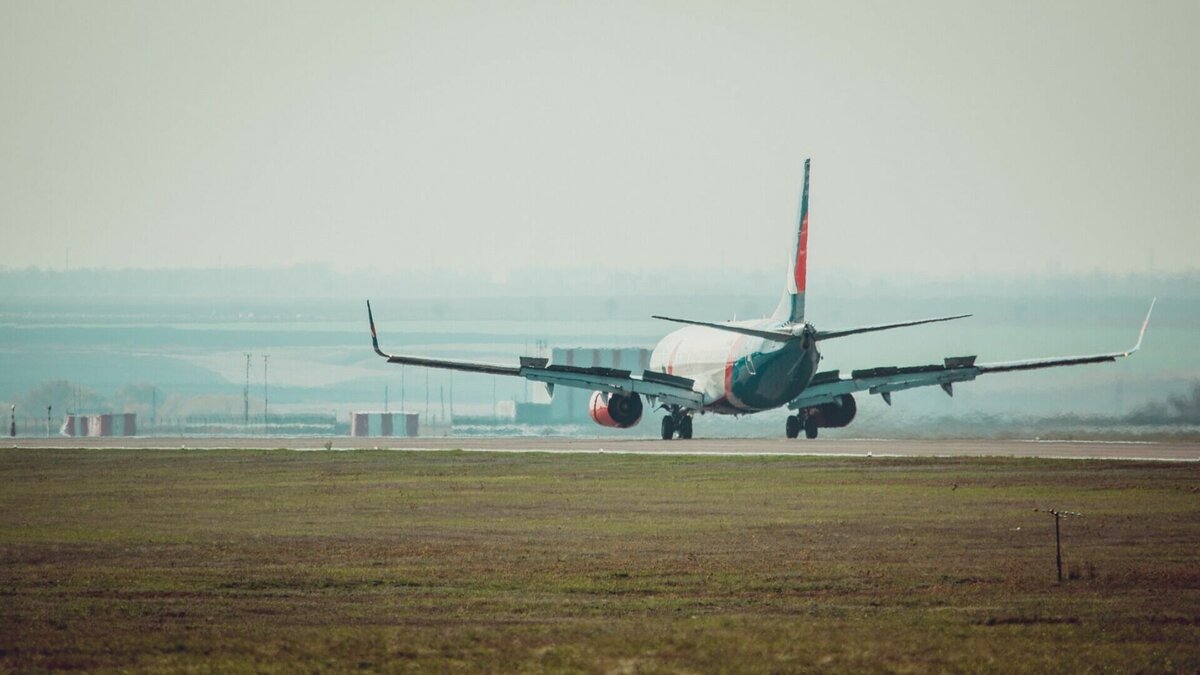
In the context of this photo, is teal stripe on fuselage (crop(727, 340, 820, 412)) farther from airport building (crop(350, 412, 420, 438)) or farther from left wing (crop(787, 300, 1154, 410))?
airport building (crop(350, 412, 420, 438))

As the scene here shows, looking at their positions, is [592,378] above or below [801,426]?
above

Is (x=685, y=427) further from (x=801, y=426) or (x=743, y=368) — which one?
(x=743, y=368)

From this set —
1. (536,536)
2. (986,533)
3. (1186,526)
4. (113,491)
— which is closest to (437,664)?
(536,536)

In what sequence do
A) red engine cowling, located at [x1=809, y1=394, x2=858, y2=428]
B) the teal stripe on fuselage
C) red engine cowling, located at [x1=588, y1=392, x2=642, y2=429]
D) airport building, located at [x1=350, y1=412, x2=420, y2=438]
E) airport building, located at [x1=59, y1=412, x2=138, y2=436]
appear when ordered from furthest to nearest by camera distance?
1. airport building, located at [x1=350, y1=412, x2=420, y2=438]
2. airport building, located at [x1=59, y1=412, x2=138, y2=436]
3. red engine cowling, located at [x1=588, y1=392, x2=642, y2=429]
4. red engine cowling, located at [x1=809, y1=394, x2=858, y2=428]
5. the teal stripe on fuselage

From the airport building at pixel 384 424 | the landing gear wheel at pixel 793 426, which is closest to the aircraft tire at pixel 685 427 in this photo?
the landing gear wheel at pixel 793 426

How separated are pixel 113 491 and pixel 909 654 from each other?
120 feet

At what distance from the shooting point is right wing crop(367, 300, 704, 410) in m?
85.0

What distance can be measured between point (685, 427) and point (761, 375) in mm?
10024

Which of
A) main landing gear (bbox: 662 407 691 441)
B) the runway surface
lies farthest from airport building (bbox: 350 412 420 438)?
main landing gear (bbox: 662 407 691 441)

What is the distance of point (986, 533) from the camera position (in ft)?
128

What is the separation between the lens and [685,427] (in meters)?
92.3

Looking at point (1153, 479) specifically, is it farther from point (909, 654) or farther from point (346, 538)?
point (909, 654)

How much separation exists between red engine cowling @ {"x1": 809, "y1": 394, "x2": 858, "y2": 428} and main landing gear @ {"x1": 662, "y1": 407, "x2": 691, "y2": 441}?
6.29 metres

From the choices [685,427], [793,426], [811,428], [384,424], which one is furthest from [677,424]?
[384,424]
